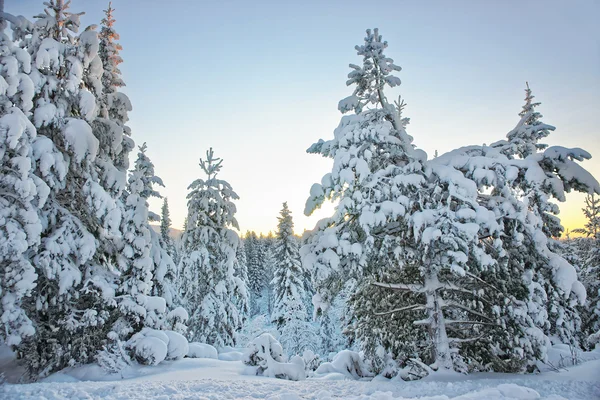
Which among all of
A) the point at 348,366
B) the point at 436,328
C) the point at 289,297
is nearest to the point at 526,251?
the point at 436,328

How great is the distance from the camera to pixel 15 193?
783 centimetres

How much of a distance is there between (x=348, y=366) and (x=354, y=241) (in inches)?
196

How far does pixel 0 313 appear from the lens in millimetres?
7387

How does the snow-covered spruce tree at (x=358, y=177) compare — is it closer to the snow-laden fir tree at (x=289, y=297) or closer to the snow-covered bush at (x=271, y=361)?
the snow-covered bush at (x=271, y=361)

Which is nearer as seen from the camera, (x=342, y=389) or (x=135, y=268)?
(x=342, y=389)

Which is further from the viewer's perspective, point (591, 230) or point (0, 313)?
point (591, 230)

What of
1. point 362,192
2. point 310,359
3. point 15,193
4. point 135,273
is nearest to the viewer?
point 15,193

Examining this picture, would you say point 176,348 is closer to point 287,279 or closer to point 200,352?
point 200,352

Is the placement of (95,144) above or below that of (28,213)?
above

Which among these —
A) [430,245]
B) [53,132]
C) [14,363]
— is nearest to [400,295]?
[430,245]

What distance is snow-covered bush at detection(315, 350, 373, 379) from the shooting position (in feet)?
34.9

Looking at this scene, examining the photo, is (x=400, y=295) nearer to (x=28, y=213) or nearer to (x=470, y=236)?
(x=470, y=236)

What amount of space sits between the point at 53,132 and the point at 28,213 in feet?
8.87

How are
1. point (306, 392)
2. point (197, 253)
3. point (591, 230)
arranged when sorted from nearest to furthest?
point (306, 392)
point (197, 253)
point (591, 230)
